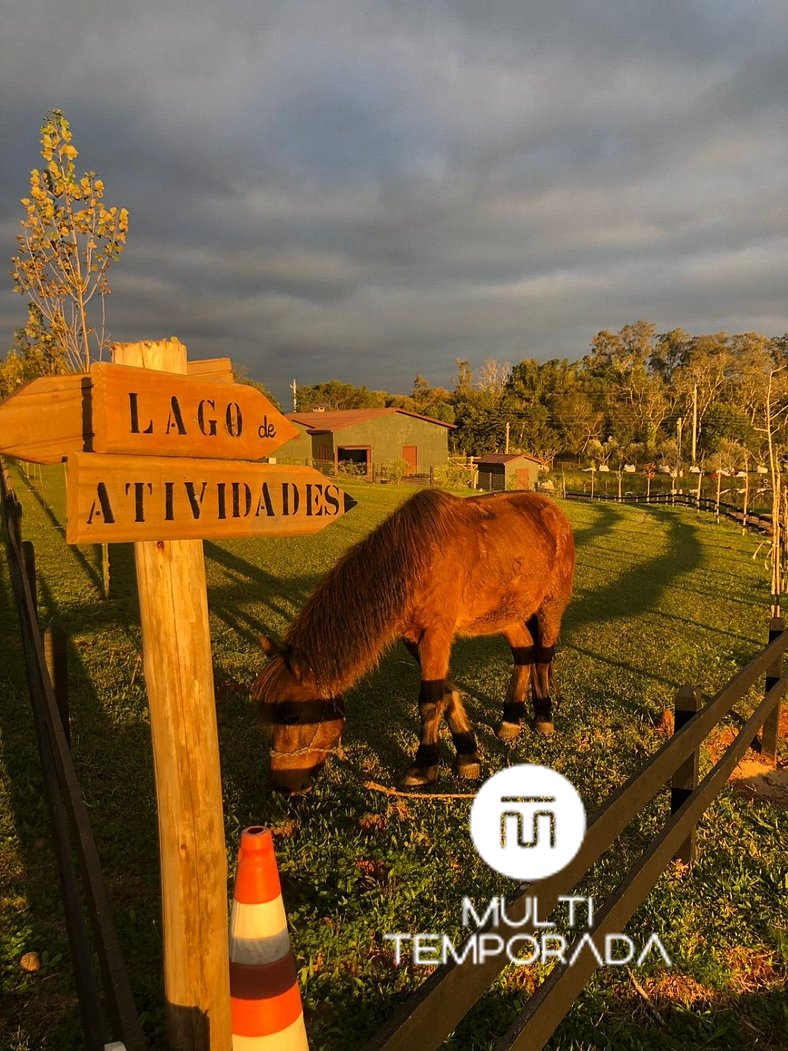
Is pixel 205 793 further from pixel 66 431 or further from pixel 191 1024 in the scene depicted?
pixel 66 431

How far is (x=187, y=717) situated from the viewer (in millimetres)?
1806

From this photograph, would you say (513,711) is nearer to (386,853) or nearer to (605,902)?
(386,853)

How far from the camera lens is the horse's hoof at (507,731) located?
5531mm

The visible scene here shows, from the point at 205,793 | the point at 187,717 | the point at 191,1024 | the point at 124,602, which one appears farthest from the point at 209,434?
the point at 124,602

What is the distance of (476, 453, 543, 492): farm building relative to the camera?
4278 centimetres

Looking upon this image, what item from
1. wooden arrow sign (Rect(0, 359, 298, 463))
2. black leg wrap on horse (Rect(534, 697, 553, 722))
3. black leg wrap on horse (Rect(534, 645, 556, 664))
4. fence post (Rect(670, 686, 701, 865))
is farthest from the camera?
black leg wrap on horse (Rect(534, 645, 556, 664))

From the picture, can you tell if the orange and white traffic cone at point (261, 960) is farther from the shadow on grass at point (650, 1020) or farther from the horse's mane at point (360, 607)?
the horse's mane at point (360, 607)

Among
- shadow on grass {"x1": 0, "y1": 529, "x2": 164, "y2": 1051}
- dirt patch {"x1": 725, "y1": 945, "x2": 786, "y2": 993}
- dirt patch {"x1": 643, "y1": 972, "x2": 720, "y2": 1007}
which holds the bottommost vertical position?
dirt patch {"x1": 725, "y1": 945, "x2": 786, "y2": 993}

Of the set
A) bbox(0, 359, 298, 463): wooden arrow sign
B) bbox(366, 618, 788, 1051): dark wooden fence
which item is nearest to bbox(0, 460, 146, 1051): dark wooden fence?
bbox(366, 618, 788, 1051): dark wooden fence

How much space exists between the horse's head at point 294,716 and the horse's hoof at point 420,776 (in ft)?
2.41

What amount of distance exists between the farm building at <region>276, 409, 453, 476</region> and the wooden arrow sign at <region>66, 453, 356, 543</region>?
38.3m

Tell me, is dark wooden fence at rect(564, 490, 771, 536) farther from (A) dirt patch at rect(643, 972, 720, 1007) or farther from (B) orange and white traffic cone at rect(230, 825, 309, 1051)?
(B) orange and white traffic cone at rect(230, 825, 309, 1051)

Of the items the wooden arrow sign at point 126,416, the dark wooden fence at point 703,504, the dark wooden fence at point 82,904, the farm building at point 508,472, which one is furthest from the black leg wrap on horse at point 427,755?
the farm building at point 508,472

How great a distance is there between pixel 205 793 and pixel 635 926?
2.58m
